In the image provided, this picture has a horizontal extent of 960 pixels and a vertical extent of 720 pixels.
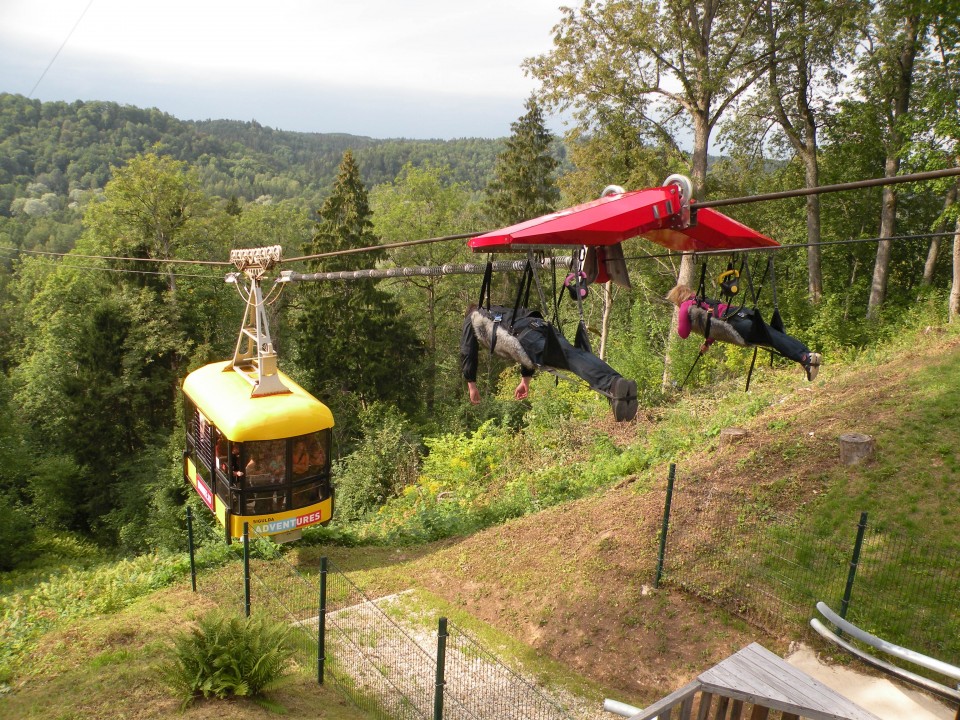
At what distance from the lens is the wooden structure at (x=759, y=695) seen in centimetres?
373

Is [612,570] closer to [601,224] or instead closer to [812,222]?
[601,224]

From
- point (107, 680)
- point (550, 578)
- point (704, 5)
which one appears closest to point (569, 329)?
point (704, 5)

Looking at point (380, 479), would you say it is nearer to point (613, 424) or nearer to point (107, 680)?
point (613, 424)

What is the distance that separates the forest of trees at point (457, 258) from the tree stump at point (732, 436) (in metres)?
3.94

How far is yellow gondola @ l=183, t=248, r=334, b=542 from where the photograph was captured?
370 inches

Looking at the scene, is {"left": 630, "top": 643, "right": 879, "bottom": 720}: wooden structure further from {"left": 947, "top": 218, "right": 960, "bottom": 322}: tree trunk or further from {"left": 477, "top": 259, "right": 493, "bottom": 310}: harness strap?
{"left": 947, "top": 218, "right": 960, "bottom": 322}: tree trunk

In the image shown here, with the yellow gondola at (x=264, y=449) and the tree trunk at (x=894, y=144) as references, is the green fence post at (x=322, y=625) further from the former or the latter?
the tree trunk at (x=894, y=144)

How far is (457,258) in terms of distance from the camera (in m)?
31.4

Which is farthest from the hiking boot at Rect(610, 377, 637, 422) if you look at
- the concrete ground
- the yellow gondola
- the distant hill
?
the distant hill

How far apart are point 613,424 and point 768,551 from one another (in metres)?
7.57

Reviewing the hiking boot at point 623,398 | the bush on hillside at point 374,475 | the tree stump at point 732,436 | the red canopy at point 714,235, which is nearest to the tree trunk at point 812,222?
the tree stump at point 732,436

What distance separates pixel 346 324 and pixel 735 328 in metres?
24.7

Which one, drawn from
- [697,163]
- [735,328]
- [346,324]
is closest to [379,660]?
[735,328]

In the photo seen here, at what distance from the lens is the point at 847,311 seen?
761 inches
